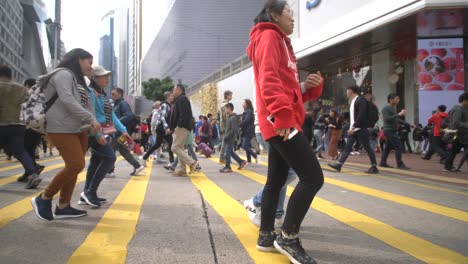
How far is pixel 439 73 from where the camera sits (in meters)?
14.3

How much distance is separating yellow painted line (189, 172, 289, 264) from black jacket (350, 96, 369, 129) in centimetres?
333

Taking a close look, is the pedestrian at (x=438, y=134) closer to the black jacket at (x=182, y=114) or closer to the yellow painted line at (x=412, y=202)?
the yellow painted line at (x=412, y=202)

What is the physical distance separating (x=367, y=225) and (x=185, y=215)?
181cm

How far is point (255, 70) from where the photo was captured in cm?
301

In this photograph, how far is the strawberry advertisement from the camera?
46.7 ft

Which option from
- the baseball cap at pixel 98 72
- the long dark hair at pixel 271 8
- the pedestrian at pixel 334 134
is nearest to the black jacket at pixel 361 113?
the pedestrian at pixel 334 134

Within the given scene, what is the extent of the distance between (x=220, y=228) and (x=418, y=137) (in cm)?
1237

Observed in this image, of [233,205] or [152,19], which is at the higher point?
[152,19]

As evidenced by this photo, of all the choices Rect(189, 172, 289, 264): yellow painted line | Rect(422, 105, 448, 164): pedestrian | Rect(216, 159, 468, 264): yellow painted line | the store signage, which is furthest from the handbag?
the store signage

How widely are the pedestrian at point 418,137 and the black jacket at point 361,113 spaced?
22.6 feet

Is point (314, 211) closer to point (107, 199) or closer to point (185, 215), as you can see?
point (185, 215)

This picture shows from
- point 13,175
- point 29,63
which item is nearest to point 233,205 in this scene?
point 13,175

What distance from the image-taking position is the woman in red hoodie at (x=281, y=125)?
2.68 m

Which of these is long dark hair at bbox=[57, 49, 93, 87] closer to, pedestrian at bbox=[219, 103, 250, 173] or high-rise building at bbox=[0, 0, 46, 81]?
pedestrian at bbox=[219, 103, 250, 173]
